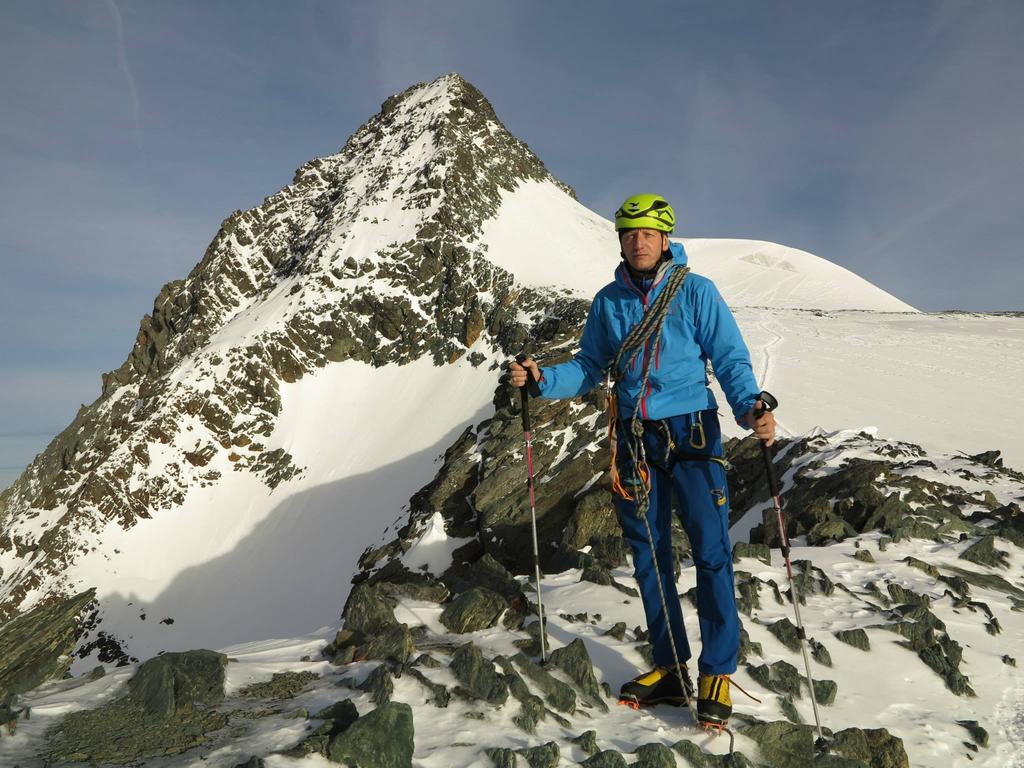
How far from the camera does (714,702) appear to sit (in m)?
4.06

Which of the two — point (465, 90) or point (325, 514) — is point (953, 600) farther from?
point (465, 90)

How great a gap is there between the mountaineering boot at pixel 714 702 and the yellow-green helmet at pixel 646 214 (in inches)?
130

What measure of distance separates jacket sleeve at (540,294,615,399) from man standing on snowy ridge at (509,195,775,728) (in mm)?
154

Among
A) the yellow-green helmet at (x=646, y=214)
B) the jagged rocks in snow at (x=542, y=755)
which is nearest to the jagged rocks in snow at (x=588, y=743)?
the jagged rocks in snow at (x=542, y=755)

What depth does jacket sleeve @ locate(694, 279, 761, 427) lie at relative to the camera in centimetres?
429

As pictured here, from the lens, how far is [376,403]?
47.4m

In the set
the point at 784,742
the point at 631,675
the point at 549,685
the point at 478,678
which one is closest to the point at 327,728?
the point at 478,678

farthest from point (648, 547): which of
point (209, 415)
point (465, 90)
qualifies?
point (465, 90)

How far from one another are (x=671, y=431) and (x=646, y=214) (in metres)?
1.66

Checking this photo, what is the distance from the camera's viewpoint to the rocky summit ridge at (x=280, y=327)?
44281 millimetres

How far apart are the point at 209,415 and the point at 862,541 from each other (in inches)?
1919

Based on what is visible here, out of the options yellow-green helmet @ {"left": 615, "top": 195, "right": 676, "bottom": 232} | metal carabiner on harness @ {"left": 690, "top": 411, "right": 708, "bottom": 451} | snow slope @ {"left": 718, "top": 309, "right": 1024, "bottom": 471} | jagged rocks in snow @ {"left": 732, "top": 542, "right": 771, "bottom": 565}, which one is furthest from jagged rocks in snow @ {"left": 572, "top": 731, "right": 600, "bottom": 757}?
snow slope @ {"left": 718, "top": 309, "right": 1024, "bottom": 471}

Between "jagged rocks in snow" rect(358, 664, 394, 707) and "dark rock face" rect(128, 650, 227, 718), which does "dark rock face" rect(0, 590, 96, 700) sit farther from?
"jagged rocks in snow" rect(358, 664, 394, 707)

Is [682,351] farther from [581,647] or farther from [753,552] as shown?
[753,552]
